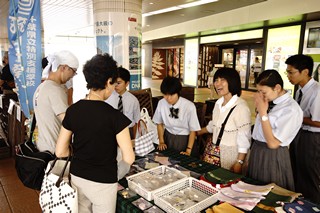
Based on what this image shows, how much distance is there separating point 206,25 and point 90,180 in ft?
32.1

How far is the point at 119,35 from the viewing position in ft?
12.9

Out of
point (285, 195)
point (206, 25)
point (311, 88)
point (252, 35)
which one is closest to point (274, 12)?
point (252, 35)

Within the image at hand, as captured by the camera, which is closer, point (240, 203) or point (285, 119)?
point (240, 203)

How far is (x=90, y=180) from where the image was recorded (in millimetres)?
1294

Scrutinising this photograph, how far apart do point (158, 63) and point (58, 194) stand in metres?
18.7

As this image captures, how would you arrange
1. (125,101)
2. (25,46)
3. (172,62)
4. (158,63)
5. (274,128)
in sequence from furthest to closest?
(158,63) → (172,62) → (25,46) → (125,101) → (274,128)

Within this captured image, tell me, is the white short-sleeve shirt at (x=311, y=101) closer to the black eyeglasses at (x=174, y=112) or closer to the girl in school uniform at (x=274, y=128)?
the girl in school uniform at (x=274, y=128)

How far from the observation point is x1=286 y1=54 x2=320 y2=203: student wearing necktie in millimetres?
2424

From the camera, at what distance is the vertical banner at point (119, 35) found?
3.88m

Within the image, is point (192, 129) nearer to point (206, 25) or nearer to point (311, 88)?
point (311, 88)

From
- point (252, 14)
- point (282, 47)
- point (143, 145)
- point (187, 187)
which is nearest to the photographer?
point (187, 187)

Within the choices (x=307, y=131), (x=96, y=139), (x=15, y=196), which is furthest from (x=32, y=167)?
(x=307, y=131)

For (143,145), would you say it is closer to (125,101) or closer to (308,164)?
(125,101)

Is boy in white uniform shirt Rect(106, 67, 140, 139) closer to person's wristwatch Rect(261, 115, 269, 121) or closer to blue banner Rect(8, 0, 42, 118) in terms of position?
blue banner Rect(8, 0, 42, 118)
